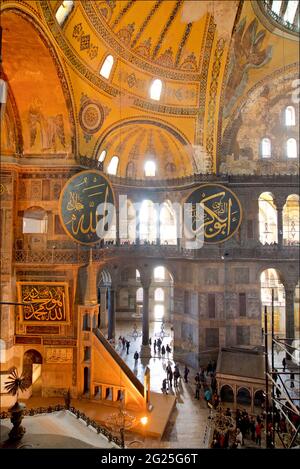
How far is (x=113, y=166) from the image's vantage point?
17672mm

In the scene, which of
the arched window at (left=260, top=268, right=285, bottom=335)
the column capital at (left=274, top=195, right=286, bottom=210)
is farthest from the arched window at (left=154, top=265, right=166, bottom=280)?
the column capital at (left=274, top=195, right=286, bottom=210)

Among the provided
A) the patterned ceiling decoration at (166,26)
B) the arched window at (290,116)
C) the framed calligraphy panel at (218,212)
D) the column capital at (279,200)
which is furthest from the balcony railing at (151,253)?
the patterned ceiling decoration at (166,26)

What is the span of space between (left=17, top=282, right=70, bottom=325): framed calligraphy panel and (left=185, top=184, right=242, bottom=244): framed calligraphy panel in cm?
578

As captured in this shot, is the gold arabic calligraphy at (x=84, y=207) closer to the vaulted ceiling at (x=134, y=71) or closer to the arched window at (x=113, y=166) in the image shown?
the vaulted ceiling at (x=134, y=71)

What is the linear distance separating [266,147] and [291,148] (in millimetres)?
1257

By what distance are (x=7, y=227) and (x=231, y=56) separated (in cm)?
1160

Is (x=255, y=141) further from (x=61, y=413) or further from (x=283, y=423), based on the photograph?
(x=61, y=413)

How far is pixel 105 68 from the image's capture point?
13.4 meters

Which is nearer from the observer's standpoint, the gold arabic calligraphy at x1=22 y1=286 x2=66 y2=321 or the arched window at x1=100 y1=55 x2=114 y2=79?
the gold arabic calligraphy at x1=22 y1=286 x2=66 y2=321

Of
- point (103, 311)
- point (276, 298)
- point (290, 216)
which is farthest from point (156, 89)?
point (276, 298)

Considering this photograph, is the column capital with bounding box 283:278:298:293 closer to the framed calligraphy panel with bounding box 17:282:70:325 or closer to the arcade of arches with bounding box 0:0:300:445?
the arcade of arches with bounding box 0:0:300:445

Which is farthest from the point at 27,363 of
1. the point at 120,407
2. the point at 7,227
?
the point at 7,227

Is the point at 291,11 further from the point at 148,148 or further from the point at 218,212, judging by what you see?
the point at 218,212

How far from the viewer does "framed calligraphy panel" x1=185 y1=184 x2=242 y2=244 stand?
12867 mm
